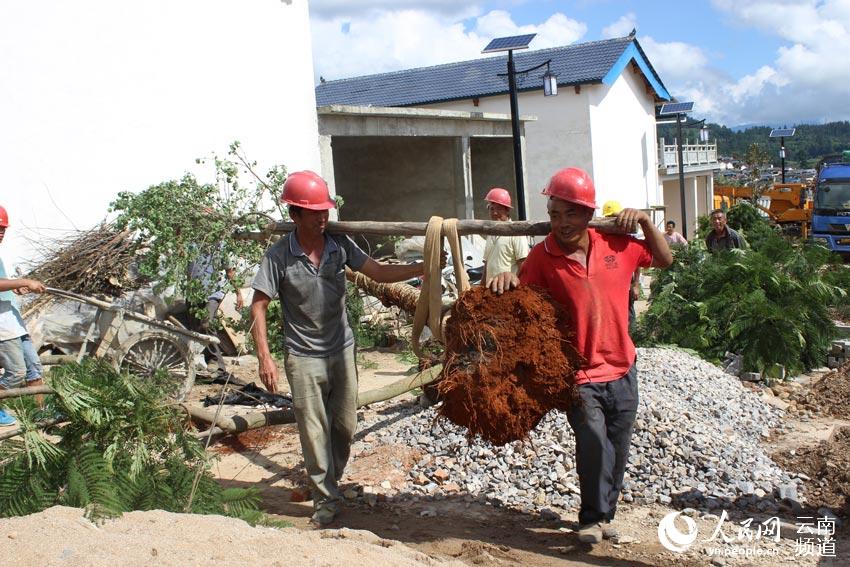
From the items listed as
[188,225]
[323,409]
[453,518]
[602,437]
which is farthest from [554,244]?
[188,225]

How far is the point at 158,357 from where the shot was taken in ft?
27.0

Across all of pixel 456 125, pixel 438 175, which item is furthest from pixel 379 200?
pixel 456 125

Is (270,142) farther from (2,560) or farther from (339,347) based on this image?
(2,560)

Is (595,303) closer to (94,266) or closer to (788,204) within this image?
(94,266)

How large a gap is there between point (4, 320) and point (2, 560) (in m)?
4.17

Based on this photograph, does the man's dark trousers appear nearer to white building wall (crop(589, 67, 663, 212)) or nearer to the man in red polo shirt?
the man in red polo shirt

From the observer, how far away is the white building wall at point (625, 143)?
969 inches

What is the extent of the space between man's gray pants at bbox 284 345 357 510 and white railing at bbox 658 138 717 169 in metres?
28.9

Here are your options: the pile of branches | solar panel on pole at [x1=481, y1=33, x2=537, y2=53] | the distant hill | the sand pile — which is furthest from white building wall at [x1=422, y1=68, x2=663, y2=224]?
the distant hill

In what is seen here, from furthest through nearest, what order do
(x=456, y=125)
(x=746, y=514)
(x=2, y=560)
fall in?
(x=456, y=125) < (x=746, y=514) < (x=2, y=560)

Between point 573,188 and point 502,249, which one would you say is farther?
point 502,249

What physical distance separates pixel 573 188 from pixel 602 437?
1.34m

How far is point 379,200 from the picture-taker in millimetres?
20500

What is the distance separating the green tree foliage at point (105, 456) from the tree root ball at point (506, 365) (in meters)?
1.41
